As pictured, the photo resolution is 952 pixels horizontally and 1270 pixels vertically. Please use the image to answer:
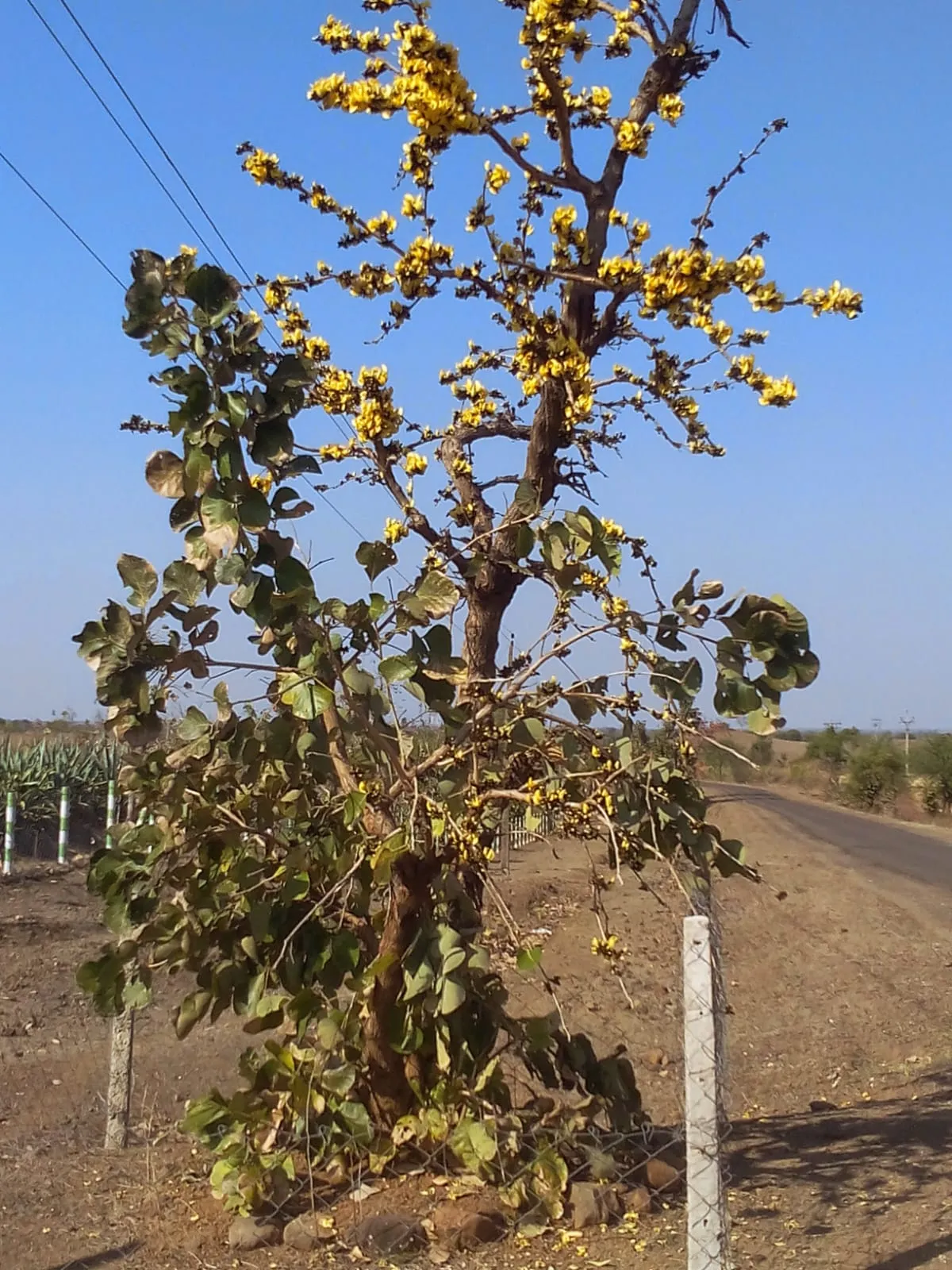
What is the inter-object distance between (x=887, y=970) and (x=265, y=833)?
26.0 feet

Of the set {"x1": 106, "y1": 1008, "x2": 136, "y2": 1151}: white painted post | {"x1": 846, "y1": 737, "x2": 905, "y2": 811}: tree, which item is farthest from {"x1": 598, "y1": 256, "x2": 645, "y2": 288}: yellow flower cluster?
{"x1": 846, "y1": 737, "x2": 905, "y2": 811}: tree

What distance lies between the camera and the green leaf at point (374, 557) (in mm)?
4133

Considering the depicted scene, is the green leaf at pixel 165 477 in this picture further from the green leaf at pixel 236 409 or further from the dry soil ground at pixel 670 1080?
the dry soil ground at pixel 670 1080

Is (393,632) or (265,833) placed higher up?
(393,632)

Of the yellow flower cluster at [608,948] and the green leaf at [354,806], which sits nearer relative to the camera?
the yellow flower cluster at [608,948]

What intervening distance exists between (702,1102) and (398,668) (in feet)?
5.43

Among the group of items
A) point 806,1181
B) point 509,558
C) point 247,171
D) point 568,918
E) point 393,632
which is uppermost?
point 247,171

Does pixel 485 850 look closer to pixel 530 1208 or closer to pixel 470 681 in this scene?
pixel 470 681

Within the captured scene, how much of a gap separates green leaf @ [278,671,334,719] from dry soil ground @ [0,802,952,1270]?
1.69 m

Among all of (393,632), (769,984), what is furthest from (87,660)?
(769,984)

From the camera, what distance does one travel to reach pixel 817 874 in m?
16.3

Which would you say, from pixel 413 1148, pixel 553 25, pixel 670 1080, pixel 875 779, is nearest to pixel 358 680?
pixel 413 1148

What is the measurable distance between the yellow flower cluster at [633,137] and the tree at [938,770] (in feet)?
106

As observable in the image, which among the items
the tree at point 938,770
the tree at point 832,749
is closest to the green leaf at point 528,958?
the tree at point 938,770
